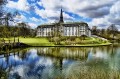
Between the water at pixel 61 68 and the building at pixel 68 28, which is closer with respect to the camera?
the water at pixel 61 68

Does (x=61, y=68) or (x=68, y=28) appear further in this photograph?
(x=68, y=28)

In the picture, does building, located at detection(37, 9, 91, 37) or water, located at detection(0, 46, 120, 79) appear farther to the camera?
building, located at detection(37, 9, 91, 37)

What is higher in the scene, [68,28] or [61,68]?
[68,28]

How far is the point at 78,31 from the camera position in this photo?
170875 millimetres

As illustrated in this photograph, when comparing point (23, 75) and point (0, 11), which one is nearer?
point (23, 75)

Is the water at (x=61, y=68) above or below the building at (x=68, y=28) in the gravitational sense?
below

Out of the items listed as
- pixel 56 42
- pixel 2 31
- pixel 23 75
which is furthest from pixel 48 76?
pixel 56 42

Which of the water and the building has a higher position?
the building

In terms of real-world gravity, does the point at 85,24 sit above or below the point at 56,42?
above

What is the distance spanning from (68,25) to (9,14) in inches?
5869

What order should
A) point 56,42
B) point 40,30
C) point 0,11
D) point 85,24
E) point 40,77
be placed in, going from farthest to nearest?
1. point 40,30
2. point 85,24
3. point 56,42
4. point 0,11
5. point 40,77

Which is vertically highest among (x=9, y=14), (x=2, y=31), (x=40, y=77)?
(x=9, y=14)

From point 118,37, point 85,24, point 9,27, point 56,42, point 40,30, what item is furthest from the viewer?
point 40,30

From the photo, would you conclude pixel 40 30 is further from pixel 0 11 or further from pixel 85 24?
pixel 0 11
